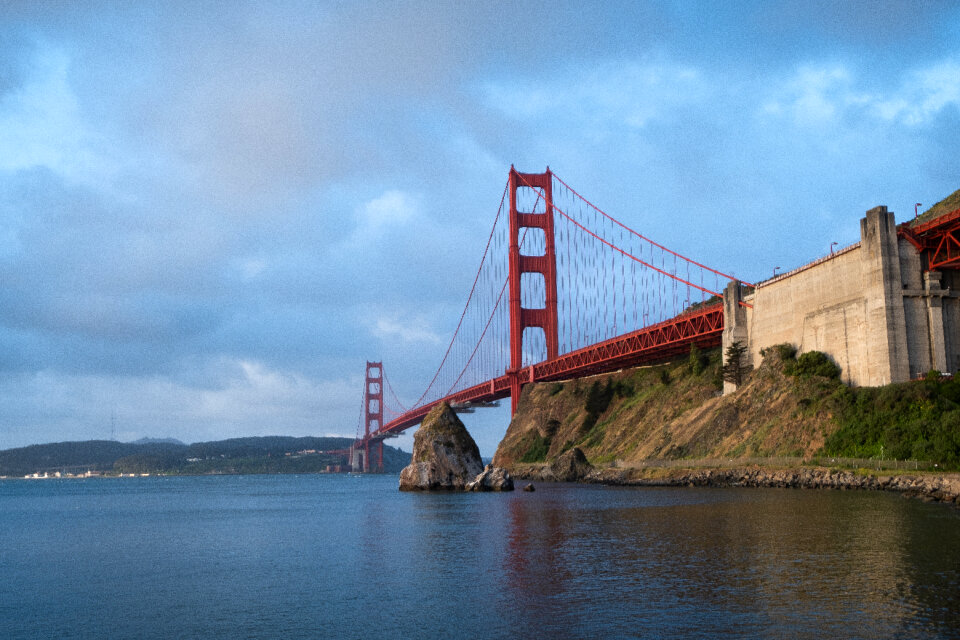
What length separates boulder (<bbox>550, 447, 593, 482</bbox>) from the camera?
280ft

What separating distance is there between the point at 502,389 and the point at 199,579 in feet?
306

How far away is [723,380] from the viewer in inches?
3118

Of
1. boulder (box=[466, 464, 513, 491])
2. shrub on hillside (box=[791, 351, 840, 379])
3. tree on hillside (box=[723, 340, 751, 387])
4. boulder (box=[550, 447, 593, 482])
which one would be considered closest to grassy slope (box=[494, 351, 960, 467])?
shrub on hillside (box=[791, 351, 840, 379])

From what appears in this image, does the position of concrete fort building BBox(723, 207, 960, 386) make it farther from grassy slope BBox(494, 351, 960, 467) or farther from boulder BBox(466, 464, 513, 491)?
boulder BBox(466, 464, 513, 491)

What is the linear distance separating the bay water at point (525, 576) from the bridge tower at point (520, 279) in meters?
71.8

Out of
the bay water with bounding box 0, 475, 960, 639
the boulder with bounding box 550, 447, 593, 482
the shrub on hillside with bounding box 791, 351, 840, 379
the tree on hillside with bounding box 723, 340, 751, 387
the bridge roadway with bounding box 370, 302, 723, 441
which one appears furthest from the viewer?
the boulder with bounding box 550, 447, 593, 482

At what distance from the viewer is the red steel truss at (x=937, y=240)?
2238 inches

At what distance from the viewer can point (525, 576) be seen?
2397 centimetres

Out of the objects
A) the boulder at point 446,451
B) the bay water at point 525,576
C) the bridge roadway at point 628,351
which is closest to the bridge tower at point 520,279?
the bridge roadway at point 628,351

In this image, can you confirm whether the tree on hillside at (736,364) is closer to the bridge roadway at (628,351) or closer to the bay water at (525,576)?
the bridge roadway at (628,351)

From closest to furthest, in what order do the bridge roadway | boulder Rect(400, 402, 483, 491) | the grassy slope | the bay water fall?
the bay water < the grassy slope < boulder Rect(400, 402, 483, 491) < the bridge roadway

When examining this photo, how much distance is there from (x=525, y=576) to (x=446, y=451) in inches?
1803

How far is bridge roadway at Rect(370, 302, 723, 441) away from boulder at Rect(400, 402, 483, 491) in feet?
88.1

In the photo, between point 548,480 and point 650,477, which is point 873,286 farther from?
point 548,480
